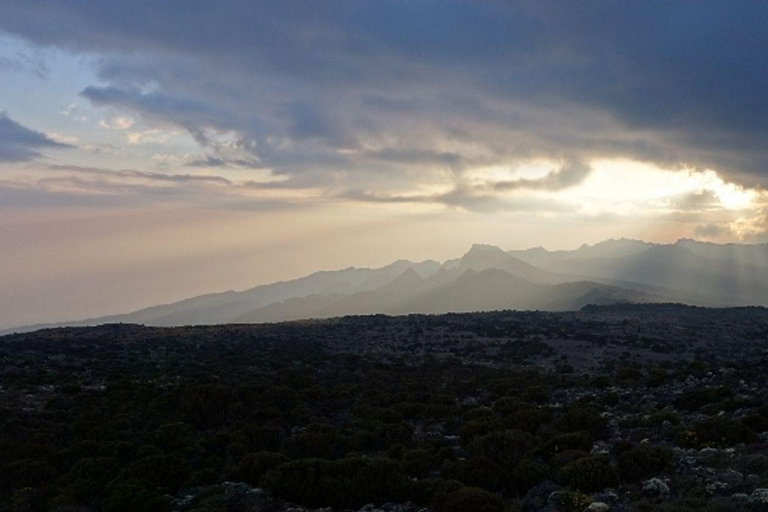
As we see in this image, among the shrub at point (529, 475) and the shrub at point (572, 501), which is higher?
the shrub at point (572, 501)

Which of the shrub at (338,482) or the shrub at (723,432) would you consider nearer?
the shrub at (338,482)

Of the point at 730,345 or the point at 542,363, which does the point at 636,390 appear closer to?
the point at 542,363

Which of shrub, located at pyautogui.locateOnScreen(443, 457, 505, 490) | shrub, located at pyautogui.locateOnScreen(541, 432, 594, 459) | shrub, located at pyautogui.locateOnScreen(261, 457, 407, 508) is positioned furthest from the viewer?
shrub, located at pyautogui.locateOnScreen(541, 432, 594, 459)

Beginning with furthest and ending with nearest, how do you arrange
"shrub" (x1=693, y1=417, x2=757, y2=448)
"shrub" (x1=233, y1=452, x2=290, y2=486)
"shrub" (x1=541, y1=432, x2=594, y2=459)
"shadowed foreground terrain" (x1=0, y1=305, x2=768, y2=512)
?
1. "shrub" (x1=541, y1=432, x2=594, y2=459)
2. "shrub" (x1=233, y1=452, x2=290, y2=486)
3. "shrub" (x1=693, y1=417, x2=757, y2=448)
4. "shadowed foreground terrain" (x1=0, y1=305, x2=768, y2=512)

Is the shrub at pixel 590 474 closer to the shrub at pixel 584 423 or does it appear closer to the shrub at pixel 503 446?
the shrub at pixel 503 446

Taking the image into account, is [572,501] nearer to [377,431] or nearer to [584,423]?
[584,423]

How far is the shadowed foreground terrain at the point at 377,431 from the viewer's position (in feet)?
48.0

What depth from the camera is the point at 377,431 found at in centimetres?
2172

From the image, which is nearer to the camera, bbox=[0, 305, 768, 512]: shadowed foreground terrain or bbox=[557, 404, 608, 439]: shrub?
bbox=[0, 305, 768, 512]: shadowed foreground terrain

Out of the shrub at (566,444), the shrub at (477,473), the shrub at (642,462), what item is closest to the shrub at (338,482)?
the shrub at (477,473)

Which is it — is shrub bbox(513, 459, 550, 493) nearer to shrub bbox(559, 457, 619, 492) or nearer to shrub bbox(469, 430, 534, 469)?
shrub bbox(559, 457, 619, 492)

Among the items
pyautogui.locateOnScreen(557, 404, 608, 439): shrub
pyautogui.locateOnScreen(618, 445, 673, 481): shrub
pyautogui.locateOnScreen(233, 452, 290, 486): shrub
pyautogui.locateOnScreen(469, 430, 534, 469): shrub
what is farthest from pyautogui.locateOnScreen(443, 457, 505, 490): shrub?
pyautogui.locateOnScreen(557, 404, 608, 439): shrub

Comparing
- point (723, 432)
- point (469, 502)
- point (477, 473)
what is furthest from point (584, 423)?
point (469, 502)

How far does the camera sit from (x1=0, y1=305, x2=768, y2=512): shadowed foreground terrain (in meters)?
14.6
